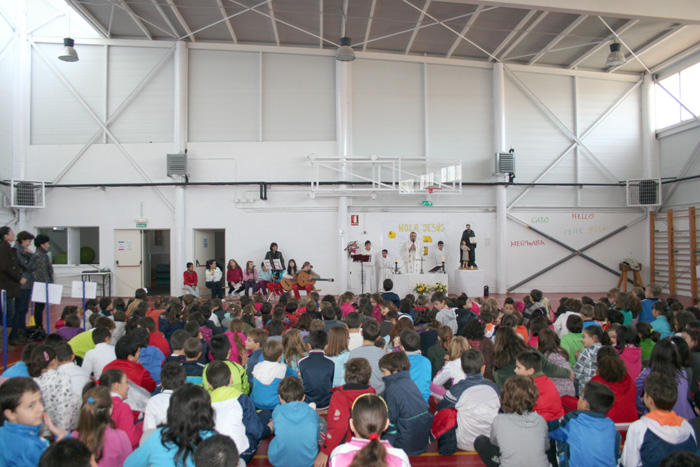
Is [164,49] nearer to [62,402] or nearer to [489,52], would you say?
[489,52]

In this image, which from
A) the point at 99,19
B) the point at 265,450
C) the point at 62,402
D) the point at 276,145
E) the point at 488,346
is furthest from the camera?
the point at 276,145

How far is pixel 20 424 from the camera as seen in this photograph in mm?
2434

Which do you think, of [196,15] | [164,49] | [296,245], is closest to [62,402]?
[296,245]

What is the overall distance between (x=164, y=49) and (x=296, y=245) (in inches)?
258

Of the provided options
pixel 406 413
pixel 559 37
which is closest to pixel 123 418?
pixel 406 413

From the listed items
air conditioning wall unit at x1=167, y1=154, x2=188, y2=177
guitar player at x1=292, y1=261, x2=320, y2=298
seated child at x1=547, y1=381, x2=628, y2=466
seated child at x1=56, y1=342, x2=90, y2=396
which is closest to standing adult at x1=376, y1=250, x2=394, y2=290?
guitar player at x1=292, y1=261, x2=320, y2=298

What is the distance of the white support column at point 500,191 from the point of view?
13148mm

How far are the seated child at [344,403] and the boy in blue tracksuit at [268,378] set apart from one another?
0.82 metres

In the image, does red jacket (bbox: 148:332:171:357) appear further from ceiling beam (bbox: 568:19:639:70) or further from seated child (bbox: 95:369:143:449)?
ceiling beam (bbox: 568:19:639:70)

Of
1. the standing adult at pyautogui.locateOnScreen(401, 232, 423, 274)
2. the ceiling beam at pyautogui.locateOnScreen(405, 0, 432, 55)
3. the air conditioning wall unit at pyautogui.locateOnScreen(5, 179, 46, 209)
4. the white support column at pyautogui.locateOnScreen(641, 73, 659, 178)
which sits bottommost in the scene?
the standing adult at pyautogui.locateOnScreen(401, 232, 423, 274)

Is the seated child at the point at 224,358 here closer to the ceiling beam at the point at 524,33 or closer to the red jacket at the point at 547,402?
the red jacket at the point at 547,402

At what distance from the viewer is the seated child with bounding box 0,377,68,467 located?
2377mm

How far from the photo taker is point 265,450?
3486mm

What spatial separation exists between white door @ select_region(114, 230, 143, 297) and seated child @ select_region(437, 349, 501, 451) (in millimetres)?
11405
